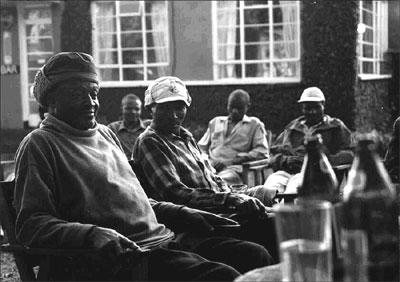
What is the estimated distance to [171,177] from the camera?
3.97m

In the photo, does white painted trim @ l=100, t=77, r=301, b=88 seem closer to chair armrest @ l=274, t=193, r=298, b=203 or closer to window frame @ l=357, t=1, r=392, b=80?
window frame @ l=357, t=1, r=392, b=80

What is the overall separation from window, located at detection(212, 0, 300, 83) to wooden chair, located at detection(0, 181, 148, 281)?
1049 cm

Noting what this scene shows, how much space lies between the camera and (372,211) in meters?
1.91

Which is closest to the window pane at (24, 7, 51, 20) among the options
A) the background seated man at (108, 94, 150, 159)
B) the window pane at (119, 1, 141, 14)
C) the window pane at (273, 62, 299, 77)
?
the window pane at (119, 1, 141, 14)

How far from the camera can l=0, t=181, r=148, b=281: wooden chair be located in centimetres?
294

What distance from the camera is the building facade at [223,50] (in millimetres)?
13125

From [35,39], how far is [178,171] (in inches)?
498

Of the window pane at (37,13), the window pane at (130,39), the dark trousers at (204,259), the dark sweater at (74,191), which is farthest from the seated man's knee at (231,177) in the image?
the window pane at (37,13)

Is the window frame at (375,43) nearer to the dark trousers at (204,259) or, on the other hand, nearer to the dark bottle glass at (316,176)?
the dark trousers at (204,259)

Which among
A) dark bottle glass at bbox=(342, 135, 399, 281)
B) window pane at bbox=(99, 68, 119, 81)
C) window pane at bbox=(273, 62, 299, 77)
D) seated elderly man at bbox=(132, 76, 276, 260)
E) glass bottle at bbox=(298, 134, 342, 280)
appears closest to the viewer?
dark bottle glass at bbox=(342, 135, 399, 281)

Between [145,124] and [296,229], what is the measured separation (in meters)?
6.77

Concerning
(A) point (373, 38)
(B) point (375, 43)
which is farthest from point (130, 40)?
(B) point (375, 43)

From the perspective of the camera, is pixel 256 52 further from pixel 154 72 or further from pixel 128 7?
pixel 128 7

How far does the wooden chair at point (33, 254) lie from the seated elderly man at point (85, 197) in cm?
3
